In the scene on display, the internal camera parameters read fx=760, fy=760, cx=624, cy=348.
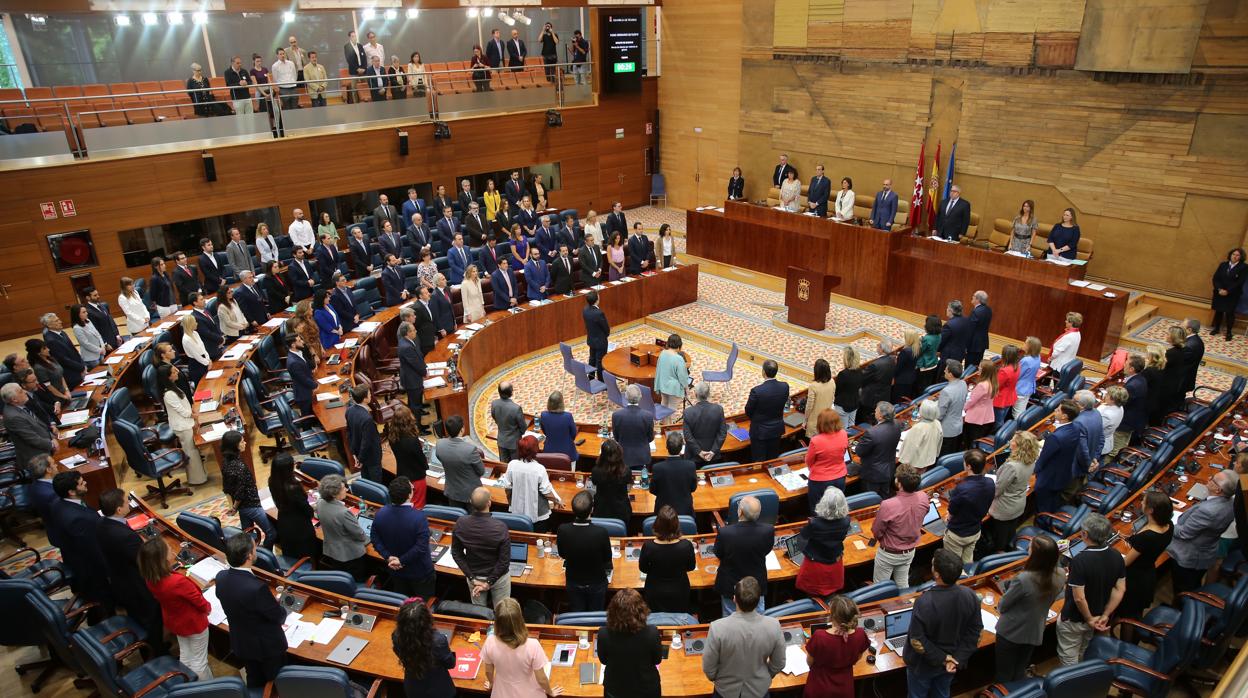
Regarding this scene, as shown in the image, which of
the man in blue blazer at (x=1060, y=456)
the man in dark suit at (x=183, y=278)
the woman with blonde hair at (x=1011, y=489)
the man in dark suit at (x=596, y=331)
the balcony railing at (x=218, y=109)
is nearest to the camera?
the woman with blonde hair at (x=1011, y=489)

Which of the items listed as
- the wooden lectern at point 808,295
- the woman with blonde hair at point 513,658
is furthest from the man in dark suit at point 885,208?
the woman with blonde hair at point 513,658

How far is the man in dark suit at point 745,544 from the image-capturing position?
5.17 meters

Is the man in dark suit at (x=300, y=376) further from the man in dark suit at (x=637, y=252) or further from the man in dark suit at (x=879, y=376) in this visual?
the man in dark suit at (x=637, y=252)

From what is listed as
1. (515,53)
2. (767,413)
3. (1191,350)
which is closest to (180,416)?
(767,413)

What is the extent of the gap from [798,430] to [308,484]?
5.19 metres

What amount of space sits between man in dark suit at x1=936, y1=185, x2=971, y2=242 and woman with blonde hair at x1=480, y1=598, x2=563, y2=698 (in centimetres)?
1241

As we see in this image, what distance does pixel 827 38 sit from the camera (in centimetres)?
1712

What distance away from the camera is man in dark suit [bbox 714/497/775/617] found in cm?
517

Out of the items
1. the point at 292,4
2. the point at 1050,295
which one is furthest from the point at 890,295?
the point at 292,4

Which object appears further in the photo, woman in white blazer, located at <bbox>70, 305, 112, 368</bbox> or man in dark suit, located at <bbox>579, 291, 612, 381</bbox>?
man in dark suit, located at <bbox>579, 291, 612, 381</bbox>

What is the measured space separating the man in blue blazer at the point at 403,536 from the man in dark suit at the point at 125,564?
5.62ft

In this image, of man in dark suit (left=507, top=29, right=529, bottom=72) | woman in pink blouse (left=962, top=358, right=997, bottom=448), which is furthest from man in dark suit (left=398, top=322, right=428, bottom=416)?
man in dark suit (left=507, top=29, right=529, bottom=72)

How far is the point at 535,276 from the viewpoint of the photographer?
1303 centimetres

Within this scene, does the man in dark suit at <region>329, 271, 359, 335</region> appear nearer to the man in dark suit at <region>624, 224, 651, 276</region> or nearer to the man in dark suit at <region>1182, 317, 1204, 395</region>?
the man in dark suit at <region>624, 224, 651, 276</region>
